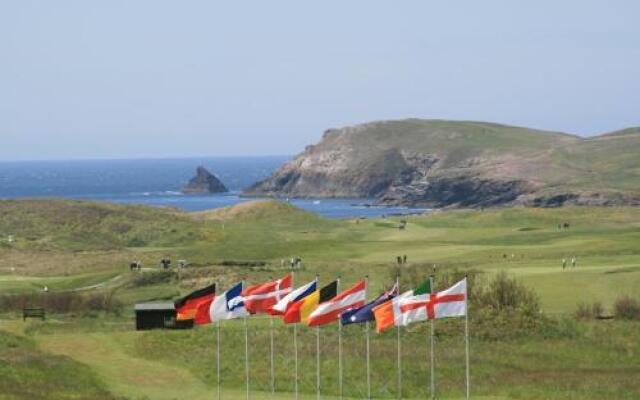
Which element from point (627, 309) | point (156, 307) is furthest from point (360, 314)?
point (627, 309)

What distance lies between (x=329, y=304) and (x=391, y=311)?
1.99 metres

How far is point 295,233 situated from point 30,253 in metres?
27.0

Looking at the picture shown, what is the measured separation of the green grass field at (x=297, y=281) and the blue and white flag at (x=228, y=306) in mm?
5375

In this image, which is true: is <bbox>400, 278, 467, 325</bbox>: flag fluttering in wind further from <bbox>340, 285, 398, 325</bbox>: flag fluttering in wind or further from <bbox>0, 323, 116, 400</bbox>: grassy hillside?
<bbox>0, 323, 116, 400</bbox>: grassy hillside

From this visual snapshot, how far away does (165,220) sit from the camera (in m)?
115

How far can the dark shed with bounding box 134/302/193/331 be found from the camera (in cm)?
5525

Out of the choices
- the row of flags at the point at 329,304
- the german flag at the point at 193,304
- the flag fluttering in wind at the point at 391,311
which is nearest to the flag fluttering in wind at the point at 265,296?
the row of flags at the point at 329,304

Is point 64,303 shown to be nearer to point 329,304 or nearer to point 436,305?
point 329,304

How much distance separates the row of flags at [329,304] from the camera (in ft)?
112

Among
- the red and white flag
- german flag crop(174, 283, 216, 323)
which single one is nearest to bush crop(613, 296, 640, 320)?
the red and white flag

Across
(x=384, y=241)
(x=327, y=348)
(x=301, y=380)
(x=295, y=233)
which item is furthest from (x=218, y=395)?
(x=295, y=233)

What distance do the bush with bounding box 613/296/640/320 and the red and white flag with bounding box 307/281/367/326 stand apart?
2619 cm

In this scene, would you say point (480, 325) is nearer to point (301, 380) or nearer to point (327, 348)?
point (327, 348)

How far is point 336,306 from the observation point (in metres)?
35.2
